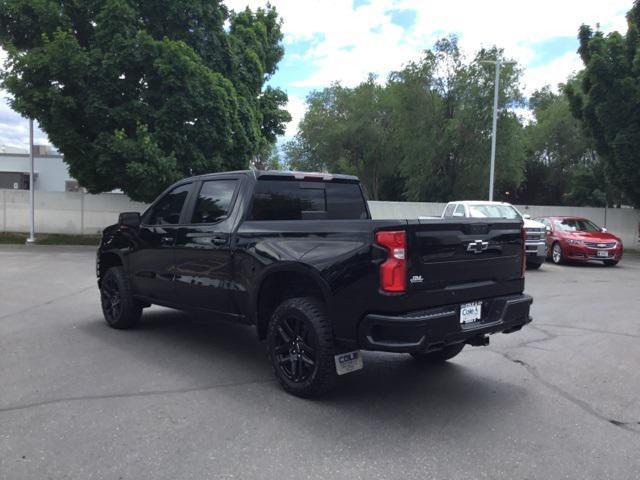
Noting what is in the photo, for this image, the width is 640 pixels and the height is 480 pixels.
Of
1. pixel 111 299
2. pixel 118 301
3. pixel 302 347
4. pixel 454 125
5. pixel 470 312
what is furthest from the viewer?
pixel 454 125

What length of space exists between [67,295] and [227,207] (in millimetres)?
5886

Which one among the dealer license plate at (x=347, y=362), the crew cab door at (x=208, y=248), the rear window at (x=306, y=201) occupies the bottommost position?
the dealer license plate at (x=347, y=362)

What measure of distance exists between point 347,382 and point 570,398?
2.00 m

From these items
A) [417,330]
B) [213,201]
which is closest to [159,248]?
[213,201]

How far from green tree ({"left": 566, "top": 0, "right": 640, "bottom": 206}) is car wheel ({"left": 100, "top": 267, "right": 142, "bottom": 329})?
1984 centimetres

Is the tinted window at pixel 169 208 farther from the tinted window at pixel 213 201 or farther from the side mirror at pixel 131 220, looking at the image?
the tinted window at pixel 213 201

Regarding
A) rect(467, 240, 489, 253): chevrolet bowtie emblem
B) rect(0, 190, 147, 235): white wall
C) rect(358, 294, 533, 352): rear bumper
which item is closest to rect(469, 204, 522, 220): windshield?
rect(467, 240, 489, 253): chevrolet bowtie emblem

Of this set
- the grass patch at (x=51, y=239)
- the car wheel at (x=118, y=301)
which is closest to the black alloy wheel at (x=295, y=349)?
the car wheel at (x=118, y=301)

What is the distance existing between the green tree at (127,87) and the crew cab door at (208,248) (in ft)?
39.2

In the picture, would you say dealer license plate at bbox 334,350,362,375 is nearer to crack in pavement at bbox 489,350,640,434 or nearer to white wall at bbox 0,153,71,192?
crack in pavement at bbox 489,350,640,434

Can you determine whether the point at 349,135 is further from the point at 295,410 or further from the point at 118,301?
the point at 295,410

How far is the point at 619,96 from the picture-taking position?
20922 millimetres

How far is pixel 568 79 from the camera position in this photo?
37656mm

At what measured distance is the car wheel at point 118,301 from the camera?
7125 millimetres
